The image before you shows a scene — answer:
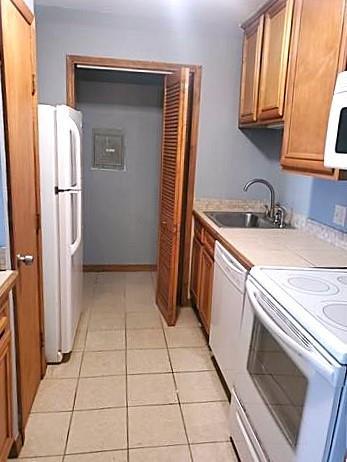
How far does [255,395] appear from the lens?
1.60 metres

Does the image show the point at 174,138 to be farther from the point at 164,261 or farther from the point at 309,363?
the point at 309,363

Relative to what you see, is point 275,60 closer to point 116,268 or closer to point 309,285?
point 309,285

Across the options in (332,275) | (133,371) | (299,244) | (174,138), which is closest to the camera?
(332,275)

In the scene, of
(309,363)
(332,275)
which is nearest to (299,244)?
(332,275)

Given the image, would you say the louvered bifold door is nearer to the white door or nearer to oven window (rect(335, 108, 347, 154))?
the white door

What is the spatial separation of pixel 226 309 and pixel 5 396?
1245 mm

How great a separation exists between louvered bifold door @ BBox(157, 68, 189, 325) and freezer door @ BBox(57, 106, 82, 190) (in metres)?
0.77

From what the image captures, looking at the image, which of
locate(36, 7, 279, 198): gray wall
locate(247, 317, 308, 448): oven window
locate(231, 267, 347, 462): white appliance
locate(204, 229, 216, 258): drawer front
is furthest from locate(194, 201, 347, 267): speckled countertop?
locate(36, 7, 279, 198): gray wall

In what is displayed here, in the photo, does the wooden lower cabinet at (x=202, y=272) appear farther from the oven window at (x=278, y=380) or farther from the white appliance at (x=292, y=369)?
the oven window at (x=278, y=380)

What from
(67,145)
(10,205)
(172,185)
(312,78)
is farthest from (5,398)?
(312,78)

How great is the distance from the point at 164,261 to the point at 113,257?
127 cm

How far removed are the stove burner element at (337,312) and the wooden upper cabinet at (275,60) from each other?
1.41 m

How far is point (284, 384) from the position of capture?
1398 millimetres

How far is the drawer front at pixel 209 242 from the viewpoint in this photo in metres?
2.71
